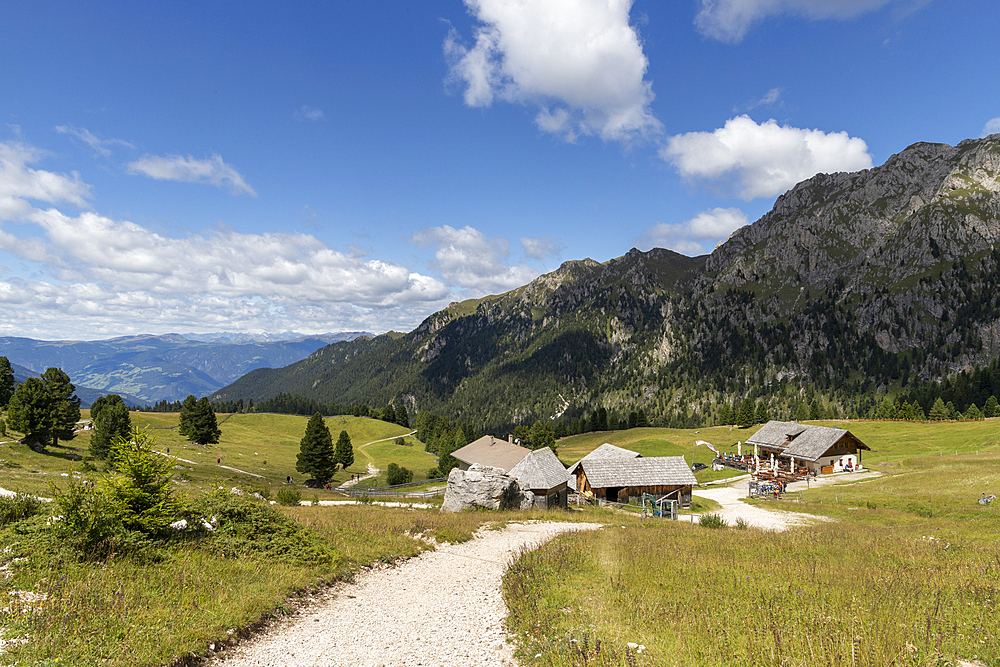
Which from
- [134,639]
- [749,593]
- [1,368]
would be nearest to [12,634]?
[134,639]

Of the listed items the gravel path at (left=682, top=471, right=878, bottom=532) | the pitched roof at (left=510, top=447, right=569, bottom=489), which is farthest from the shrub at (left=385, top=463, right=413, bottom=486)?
the gravel path at (left=682, top=471, right=878, bottom=532)

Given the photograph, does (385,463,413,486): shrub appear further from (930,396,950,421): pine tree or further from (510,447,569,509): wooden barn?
(930,396,950,421): pine tree

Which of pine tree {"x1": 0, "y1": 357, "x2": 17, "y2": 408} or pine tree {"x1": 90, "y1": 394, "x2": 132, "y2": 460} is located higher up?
pine tree {"x1": 0, "y1": 357, "x2": 17, "y2": 408}

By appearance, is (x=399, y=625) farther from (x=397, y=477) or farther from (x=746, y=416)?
(x=746, y=416)

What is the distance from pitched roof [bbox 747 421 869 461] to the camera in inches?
2810

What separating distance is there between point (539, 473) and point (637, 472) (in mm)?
13133

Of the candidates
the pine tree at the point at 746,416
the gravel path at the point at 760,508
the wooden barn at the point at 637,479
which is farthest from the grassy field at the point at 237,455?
the pine tree at the point at 746,416

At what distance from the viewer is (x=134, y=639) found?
25.6ft

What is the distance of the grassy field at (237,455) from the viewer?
112 ft

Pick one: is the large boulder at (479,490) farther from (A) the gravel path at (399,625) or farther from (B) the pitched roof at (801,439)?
(B) the pitched roof at (801,439)

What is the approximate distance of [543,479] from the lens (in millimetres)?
41000

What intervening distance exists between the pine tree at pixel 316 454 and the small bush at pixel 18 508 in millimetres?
54994

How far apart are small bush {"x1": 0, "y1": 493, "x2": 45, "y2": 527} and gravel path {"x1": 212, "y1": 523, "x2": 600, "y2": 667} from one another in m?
8.70

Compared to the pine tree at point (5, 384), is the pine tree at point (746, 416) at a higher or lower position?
lower
